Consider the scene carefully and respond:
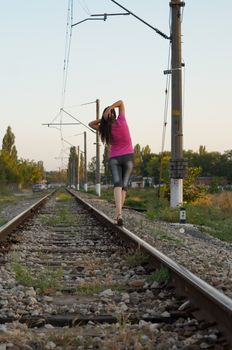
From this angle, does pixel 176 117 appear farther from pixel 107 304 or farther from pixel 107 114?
pixel 107 304

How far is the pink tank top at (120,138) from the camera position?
8008mm

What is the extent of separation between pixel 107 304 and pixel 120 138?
4408 millimetres

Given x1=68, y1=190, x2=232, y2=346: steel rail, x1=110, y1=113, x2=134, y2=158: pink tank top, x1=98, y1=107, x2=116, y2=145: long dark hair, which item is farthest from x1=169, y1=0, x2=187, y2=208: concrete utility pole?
x1=68, y1=190, x2=232, y2=346: steel rail

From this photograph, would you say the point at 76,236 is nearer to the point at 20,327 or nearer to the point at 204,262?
the point at 204,262

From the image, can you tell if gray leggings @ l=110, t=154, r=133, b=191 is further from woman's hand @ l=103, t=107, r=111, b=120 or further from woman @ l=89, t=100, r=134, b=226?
woman's hand @ l=103, t=107, r=111, b=120

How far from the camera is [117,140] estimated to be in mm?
8070

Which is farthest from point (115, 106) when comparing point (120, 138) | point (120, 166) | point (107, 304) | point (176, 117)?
point (176, 117)

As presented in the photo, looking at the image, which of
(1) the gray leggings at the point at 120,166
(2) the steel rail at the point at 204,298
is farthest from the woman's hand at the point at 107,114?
(2) the steel rail at the point at 204,298

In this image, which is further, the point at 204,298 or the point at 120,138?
the point at 120,138

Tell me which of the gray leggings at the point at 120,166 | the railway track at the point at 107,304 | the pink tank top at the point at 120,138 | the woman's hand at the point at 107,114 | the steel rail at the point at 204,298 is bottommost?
the railway track at the point at 107,304

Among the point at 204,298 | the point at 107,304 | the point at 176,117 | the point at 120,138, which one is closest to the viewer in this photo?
the point at 204,298

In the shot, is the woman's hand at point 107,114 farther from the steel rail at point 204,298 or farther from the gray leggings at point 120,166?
the steel rail at point 204,298

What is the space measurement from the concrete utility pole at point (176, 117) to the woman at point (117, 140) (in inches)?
247

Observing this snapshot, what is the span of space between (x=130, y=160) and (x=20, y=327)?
200 inches
